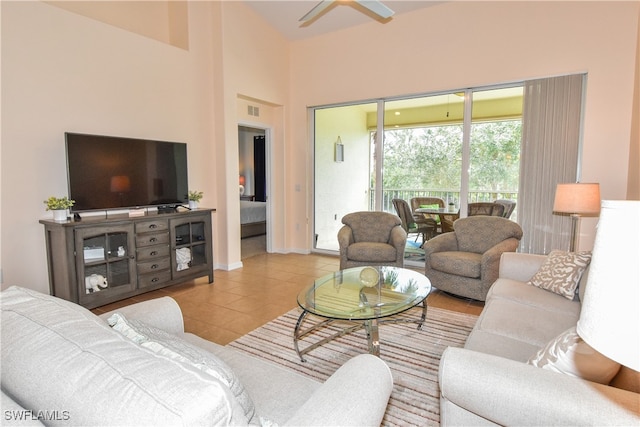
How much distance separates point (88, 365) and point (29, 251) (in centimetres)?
340

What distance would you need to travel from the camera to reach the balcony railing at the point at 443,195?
461cm

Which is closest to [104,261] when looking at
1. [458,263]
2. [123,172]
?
[123,172]

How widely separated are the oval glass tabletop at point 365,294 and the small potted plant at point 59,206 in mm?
2358

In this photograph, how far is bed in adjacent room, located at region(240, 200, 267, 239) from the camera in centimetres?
707

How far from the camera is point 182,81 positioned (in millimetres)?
4555

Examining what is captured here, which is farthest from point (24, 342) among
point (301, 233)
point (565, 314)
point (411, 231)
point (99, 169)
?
point (301, 233)

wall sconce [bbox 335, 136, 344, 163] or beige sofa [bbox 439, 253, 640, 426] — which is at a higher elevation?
wall sconce [bbox 335, 136, 344, 163]

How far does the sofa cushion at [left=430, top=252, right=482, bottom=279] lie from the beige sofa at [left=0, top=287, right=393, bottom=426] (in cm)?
256

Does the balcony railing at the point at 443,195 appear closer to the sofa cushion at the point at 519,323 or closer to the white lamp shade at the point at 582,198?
the white lamp shade at the point at 582,198

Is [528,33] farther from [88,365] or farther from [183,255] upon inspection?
[88,365]

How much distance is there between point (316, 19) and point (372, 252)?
127 inches

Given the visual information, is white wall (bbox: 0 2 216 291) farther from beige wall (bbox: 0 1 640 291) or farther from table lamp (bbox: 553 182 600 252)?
table lamp (bbox: 553 182 600 252)

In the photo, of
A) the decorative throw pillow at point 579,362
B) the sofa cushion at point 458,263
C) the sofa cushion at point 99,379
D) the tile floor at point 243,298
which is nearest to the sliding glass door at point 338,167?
the tile floor at point 243,298

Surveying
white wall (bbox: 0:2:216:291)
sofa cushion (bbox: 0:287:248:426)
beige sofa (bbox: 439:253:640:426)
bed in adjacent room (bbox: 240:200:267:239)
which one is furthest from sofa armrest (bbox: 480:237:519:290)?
bed in adjacent room (bbox: 240:200:267:239)
